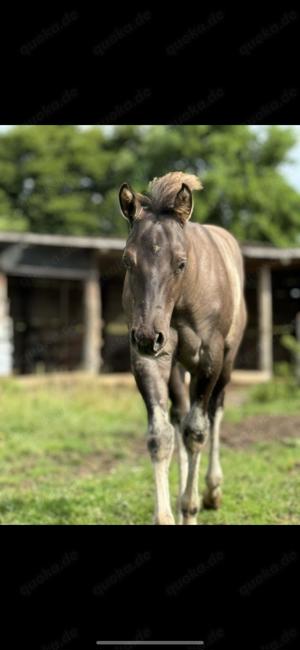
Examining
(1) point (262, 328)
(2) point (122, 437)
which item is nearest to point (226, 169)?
(1) point (262, 328)

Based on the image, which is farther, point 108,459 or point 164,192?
point 108,459

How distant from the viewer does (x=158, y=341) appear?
11.8 feet

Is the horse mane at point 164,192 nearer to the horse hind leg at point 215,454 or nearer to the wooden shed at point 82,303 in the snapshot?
the horse hind leg at point 215,454

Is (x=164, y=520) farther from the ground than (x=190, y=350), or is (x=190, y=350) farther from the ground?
(x=190, y=350)

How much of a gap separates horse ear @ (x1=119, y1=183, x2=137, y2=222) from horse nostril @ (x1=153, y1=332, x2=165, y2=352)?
2.43 ft

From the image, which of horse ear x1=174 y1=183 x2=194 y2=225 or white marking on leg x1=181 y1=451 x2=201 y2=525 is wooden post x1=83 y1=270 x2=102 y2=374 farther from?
horse ear x1=174 y1=183 x2=194 y2=225

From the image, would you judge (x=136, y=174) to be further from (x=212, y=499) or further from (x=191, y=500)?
(x=191, y=500)

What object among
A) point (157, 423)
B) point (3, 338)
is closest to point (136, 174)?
point (3, 338)

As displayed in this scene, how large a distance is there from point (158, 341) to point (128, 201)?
830 mm
